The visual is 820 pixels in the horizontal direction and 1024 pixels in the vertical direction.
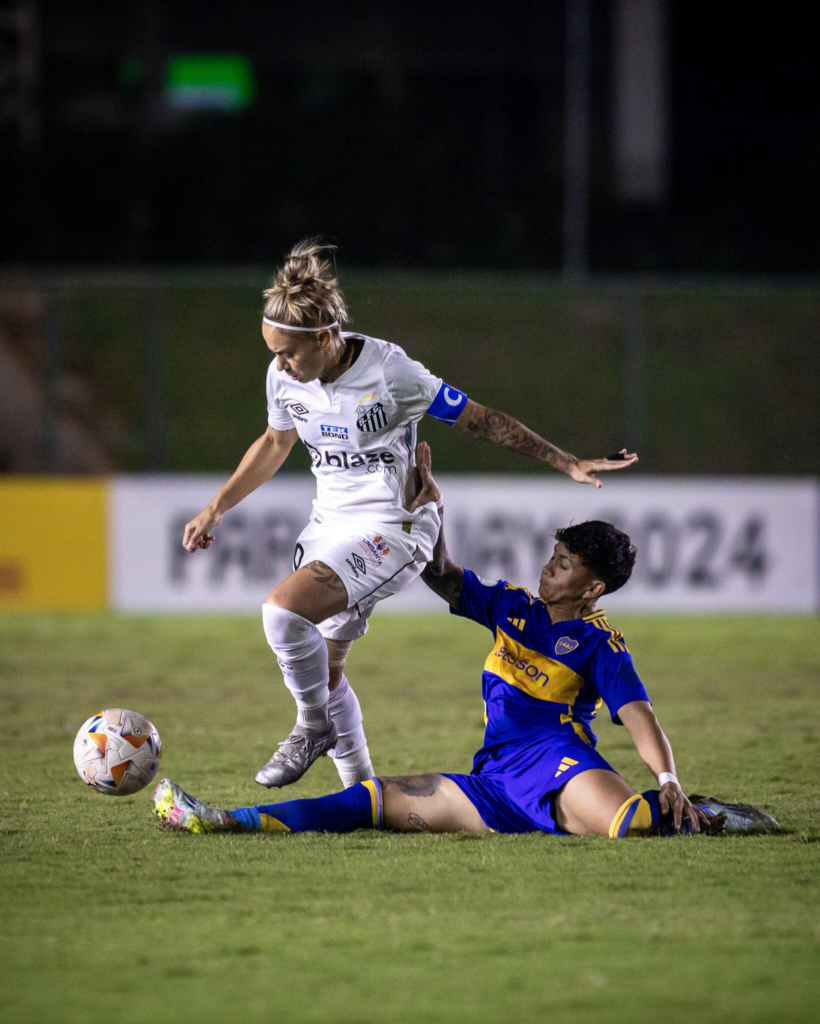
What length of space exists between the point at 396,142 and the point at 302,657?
702 inches

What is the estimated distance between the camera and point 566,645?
4.64 m

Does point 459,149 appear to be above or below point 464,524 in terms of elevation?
above

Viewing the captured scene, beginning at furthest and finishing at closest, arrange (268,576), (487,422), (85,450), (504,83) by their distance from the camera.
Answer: (504,83) < (85,450) < (268,576) < (487,422)

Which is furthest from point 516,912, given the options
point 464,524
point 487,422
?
point 464,524

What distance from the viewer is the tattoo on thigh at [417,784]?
4.67m

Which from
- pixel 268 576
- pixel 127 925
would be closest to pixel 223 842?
pixel 127 925

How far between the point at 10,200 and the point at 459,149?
725cm

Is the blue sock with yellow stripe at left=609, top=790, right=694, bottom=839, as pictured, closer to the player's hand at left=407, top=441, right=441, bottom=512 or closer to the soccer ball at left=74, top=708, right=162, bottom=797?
the player's hand at left=407, top=441, right=441, bottom=512

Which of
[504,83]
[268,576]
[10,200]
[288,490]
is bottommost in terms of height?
[268,576]

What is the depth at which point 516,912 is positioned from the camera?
3.63 meters

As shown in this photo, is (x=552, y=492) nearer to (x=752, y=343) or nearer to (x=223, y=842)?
(x=752, y=343)

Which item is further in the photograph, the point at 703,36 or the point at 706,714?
the point at 703,36

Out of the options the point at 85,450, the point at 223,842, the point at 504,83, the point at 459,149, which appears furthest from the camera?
the point at 504,83

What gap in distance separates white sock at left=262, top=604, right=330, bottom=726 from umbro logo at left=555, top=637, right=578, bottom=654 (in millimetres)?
851
